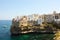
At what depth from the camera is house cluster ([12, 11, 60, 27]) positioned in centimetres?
5422

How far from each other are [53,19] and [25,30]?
42.0ft

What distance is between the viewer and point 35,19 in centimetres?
6059

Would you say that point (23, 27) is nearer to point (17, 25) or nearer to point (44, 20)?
point (17, 25)

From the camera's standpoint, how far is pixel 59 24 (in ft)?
184

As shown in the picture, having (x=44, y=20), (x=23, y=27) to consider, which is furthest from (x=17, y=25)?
(x=44, y=20)

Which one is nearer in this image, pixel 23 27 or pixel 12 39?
pixel 12 39

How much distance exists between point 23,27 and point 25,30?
130 centimetres

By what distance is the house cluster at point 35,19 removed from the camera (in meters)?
54.2

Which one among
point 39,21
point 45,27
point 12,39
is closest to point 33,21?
point 39,21

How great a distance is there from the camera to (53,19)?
60.2 meters

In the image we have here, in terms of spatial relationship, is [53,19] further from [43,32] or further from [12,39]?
[12,39]

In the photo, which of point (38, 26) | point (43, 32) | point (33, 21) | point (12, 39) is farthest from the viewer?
point (33, 21)

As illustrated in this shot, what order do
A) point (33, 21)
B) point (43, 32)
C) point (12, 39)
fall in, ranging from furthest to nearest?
point (33, 21) → point (43, 32) → point (12, 39)

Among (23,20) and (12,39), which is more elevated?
(23,20)
